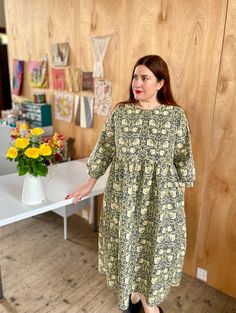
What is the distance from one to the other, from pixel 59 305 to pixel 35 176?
864 mm

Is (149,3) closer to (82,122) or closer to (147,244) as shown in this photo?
(82,122)

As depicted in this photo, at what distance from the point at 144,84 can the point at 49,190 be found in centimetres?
91

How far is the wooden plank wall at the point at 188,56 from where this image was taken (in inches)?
62.9

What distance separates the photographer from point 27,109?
2.78 metres

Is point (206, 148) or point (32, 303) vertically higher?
point (206, 148)

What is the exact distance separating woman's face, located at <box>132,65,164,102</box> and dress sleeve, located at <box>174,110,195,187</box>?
178 mm

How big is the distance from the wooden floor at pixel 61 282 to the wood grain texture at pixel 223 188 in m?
0.19

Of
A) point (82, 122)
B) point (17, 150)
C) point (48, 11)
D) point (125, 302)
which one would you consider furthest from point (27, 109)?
point (125, 302)

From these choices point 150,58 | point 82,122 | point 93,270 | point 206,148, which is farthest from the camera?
point 82,122

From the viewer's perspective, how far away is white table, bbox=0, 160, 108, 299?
4.77 ft

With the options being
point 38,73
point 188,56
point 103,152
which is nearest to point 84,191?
point 103,152

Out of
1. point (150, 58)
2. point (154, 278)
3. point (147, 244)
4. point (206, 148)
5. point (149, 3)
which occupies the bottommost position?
point (154, 278)

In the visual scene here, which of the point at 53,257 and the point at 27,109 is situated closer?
the point at 53,257

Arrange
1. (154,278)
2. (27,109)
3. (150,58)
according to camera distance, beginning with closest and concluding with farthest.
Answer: (150,58) < (154,278) < (27,109)
